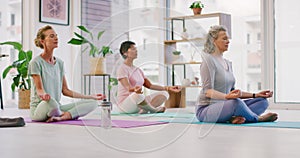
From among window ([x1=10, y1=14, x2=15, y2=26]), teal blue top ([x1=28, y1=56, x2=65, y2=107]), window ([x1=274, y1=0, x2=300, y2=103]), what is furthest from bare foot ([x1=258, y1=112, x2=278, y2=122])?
window ([x1=10, y1=14, x2=15, y2=26])

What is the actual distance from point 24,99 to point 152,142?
362cm

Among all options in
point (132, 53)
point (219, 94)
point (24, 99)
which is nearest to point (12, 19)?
point (24, 99)

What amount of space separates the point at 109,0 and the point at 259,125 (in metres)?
4.22

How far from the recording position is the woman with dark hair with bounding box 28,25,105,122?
311cm

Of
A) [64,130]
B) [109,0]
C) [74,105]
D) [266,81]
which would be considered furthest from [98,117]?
[109,0]

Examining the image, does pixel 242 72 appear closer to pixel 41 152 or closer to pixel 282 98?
pixel 282 98

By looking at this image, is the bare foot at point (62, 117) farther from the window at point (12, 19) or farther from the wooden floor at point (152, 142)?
the window at point (12, 19)

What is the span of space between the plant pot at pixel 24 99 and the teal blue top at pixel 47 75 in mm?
2152

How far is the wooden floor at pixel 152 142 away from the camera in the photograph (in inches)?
64.7

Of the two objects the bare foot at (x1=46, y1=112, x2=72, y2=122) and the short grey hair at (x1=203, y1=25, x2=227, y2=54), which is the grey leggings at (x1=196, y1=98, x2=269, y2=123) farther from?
the bare foot at (x1=46, y1=112, x2=72, y2=122)

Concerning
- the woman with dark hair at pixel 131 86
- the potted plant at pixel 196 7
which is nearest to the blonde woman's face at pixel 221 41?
the woman with dark hair at pixel 131 86

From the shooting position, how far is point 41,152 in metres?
1.70

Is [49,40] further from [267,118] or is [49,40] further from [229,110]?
[267,118]

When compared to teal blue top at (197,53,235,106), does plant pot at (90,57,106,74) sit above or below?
above
